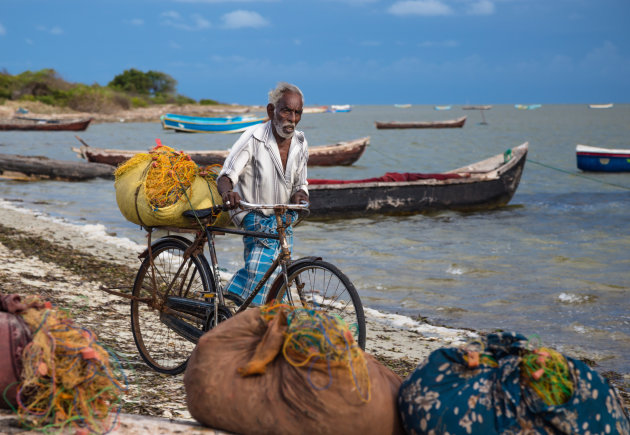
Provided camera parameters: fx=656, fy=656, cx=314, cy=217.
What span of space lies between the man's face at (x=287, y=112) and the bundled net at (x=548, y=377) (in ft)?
6.83

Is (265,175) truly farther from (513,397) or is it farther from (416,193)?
(416,193)

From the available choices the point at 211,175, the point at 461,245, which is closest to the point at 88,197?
the point at 461,245

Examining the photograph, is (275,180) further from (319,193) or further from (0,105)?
(0,105)

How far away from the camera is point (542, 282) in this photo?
865 cm

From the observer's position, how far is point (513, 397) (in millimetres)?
2266

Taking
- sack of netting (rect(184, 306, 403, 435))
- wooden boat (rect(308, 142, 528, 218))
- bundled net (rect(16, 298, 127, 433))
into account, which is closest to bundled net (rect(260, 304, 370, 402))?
sack of netting (rect(184, 306, 403, 435))

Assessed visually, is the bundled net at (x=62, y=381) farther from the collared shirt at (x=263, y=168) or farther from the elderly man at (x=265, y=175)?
the collared shirt at (x=263, y=168)

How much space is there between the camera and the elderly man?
3859 millimetres

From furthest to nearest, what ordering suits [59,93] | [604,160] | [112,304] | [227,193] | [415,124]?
[59,93] < [415,124] < [604,160] < [112,304] < [227,193]

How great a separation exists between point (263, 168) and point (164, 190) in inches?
23.7

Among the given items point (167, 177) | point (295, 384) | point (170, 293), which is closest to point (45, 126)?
point (170, 293)

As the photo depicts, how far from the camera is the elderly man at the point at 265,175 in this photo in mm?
3859

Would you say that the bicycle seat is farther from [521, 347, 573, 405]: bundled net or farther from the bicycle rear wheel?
[521, 347, 573, 405]: bundled net

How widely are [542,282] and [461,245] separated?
279 centimetres
